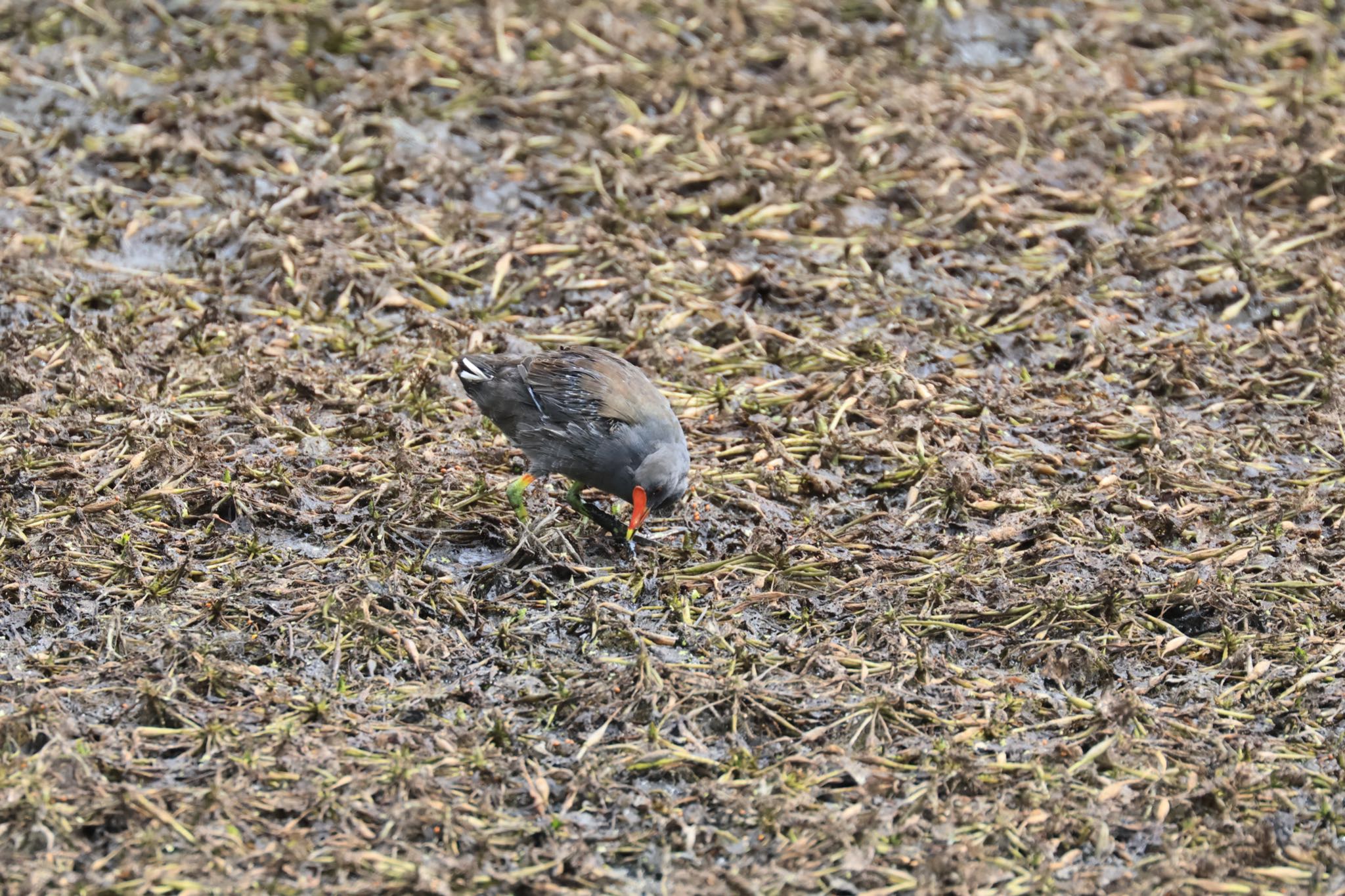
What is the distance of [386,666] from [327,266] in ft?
9.39

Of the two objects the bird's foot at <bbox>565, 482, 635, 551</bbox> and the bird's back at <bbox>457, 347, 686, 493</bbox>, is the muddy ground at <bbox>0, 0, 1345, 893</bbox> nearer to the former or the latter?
the bird's foot at <bbox>565, 482, 635, 551</bbox>

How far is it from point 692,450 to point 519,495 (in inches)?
35.4

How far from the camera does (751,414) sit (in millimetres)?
6781

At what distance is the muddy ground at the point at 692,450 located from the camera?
4547 millimetres

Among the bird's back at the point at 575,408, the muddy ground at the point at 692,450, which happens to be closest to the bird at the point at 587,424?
the bird's back at the point at 575,408

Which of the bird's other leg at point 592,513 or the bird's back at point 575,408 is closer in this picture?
the bird's back at point 575,408

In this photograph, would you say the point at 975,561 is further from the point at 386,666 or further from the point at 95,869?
the point at 95,869

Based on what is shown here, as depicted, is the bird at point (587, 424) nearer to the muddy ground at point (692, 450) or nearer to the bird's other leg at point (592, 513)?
the bird's other leg at point (592, 513)

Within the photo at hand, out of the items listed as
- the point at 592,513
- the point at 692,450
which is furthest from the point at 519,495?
the point at 692,450

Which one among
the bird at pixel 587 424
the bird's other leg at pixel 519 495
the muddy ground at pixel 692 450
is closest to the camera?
the muddy ground at pixel 692 450

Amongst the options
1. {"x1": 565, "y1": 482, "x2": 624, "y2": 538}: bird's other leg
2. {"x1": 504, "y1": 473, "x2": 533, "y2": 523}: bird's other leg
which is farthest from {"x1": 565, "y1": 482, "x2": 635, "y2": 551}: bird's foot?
{"x1": 504, "y1": 473, "x2": 533, "y2": 523}: bird's other leg

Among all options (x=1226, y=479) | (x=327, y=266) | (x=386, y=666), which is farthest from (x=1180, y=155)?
(x=386, y=666)

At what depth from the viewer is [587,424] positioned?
574cm

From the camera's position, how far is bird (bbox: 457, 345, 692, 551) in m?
5.63
